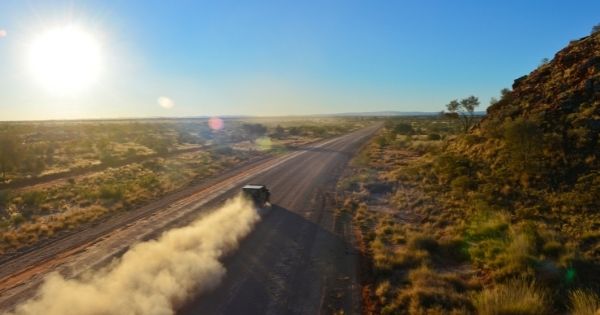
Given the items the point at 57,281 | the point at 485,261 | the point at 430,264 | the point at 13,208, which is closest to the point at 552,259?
the point at 485,261

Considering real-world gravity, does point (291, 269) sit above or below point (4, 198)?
above

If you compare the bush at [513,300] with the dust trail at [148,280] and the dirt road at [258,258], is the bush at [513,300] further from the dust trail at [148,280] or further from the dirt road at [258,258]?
the dust trail at [148,280]

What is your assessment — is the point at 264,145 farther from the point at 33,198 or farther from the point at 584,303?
the point at 584,303

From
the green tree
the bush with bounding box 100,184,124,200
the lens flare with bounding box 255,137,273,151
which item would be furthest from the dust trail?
the lens flare with bounding box 255,137,273,151

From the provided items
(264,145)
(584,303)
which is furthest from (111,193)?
(264,145)

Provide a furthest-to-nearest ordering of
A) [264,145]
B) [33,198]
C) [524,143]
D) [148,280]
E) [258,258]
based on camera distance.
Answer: [264,145] < [33,198] < [524,143] < [258,258] < [148,280]

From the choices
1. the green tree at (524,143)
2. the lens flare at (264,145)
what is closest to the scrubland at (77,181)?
the lens flare at (264,145)

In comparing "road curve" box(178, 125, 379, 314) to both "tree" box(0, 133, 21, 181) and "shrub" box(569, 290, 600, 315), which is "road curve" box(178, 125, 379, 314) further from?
"tree" box(0, 133, 21, 181)
